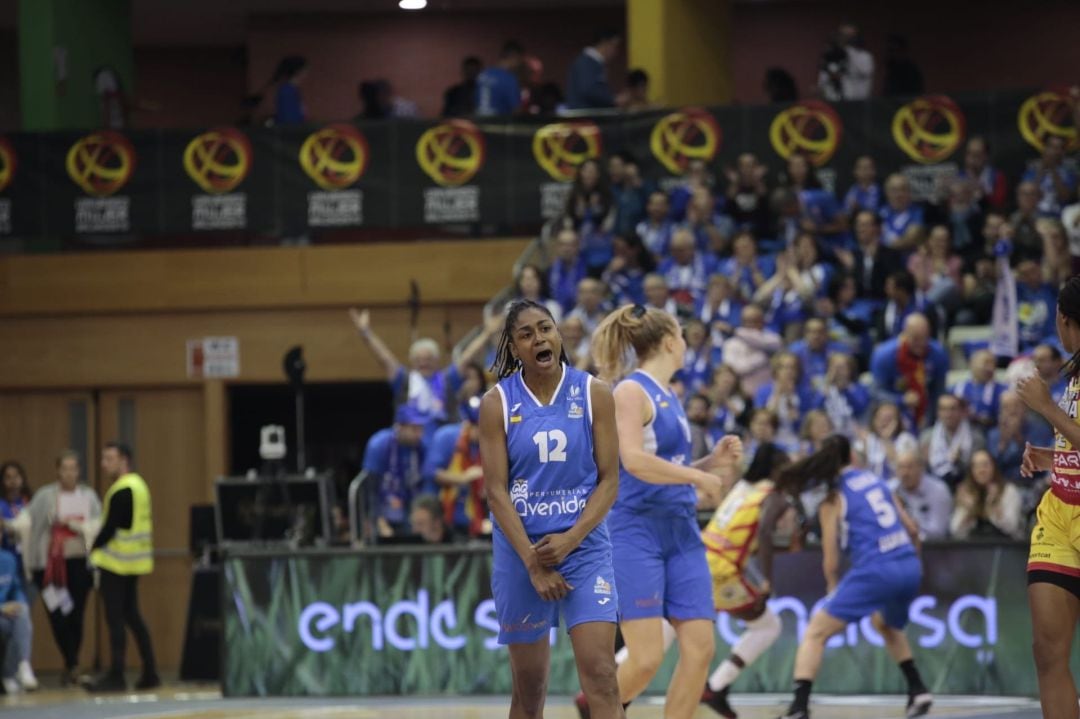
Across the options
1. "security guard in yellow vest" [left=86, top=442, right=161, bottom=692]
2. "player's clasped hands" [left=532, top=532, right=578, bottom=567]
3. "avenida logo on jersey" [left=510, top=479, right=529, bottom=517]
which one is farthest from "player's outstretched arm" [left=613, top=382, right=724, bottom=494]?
"security guard in yellow vest" [left=86, top=442, right=161, bottom=692]

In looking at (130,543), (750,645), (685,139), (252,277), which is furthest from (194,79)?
(750,645)

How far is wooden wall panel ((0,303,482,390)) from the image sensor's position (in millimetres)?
21016

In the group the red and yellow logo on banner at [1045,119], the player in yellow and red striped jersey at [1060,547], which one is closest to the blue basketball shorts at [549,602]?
the player in yellow and red striped jersey at [1060,547]

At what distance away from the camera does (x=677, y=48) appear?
21.9 metres

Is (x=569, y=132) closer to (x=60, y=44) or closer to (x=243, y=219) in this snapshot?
(x=243, y=219)

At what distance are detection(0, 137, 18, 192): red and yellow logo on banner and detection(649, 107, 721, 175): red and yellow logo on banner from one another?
7029mm

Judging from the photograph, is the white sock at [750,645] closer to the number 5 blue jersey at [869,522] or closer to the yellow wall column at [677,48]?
the number 5 blue jersey at [869,522]

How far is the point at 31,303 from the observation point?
2138 centimetres

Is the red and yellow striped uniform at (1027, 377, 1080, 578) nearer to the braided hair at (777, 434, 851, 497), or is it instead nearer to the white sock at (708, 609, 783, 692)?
the braided hair at (777, 434, 851, 497)

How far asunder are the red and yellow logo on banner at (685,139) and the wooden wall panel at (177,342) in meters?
2.96

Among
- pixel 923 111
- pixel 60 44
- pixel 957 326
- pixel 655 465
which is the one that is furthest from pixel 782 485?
pixel 60 44

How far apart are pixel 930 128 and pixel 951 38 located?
24.8 ft

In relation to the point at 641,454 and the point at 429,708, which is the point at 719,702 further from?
the point at 641,454

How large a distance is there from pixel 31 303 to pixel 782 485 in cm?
1255
